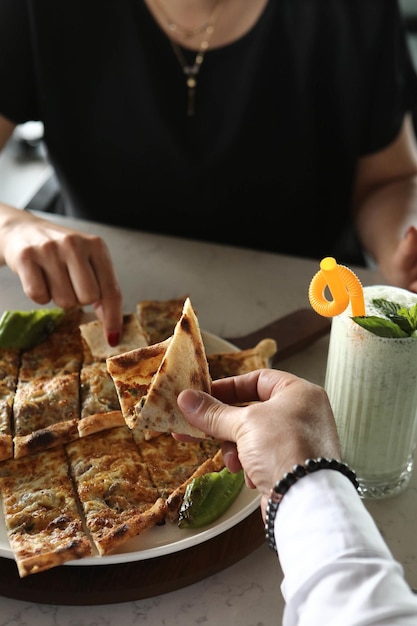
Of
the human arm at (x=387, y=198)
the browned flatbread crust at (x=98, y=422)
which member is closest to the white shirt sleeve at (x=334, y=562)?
the browned flatbread crust at (x=98, y=422)

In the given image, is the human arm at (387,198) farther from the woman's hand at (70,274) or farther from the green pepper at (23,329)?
the green pepper at (23,329)

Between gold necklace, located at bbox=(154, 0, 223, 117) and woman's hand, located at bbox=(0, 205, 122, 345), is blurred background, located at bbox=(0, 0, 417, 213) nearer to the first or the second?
gold necklace, located at bbox=(154, 0, 223, 117)

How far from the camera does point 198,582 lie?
133 cm

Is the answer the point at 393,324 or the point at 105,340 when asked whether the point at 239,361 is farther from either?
the point at 393,324

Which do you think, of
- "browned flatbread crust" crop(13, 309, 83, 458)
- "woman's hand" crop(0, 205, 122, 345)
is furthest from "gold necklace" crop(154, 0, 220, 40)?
"browned flatbread crust" crop(13, 309, 83, 458)

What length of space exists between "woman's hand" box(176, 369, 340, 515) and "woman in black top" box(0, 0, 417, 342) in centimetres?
104

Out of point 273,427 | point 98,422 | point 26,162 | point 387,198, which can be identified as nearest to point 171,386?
point 273,427

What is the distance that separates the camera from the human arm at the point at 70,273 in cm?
172

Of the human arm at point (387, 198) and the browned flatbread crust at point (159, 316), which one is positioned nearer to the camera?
the browned flatbread crust at point (159, 316)

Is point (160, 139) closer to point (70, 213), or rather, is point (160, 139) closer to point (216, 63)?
point (216, 63)

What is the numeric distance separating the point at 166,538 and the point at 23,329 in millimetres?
675

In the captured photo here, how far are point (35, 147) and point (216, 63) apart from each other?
2013 mm

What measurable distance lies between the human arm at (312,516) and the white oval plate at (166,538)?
17 centimetres

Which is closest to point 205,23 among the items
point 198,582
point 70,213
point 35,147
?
point 70,213
